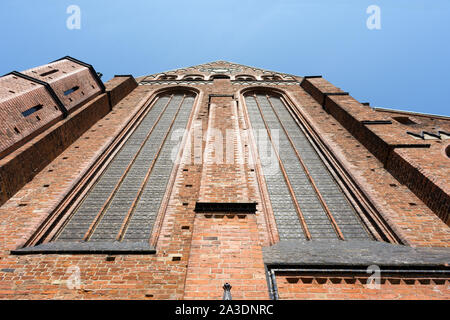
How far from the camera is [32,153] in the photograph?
7027mm

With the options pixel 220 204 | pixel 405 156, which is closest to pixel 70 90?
pixel 220 204

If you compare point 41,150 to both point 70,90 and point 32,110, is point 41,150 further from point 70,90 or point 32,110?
point 70,90

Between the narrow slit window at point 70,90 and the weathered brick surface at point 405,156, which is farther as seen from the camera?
the narrow slit window at point 70,90

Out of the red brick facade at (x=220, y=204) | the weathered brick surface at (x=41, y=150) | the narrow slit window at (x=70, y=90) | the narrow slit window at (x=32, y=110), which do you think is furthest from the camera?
the narrow slit window at (x=70, y=90)

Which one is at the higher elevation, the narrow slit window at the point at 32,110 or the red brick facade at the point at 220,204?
the narrow slit window at the point at 32,110

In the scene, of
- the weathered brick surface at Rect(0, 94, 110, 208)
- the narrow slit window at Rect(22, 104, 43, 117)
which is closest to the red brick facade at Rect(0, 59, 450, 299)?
the weathered brick surface at Rect(0, 94, 110, 208)

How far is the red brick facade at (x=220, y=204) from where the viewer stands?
3716mm

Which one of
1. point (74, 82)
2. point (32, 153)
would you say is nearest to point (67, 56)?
point (74, 82)

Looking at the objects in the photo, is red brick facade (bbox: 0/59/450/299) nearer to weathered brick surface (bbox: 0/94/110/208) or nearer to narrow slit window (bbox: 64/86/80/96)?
weathered brick surface (bbox: 0/94/110/208)

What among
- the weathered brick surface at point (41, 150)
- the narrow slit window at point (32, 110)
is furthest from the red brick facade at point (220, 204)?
the narrow slit window at point (32, 110)

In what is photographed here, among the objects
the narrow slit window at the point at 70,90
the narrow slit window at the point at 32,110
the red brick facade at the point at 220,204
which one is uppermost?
the narrow slit window at the point at 70,90

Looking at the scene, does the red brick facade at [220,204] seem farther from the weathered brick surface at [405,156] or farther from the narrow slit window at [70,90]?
the narrow slit window at [70,90]

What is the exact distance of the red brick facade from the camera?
372 cm

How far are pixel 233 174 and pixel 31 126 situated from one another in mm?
6208
